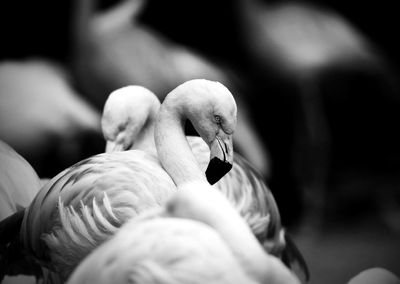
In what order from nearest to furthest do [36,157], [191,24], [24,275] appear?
[24,275]
[36,157]
[191,24]

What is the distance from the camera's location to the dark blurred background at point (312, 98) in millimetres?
2848

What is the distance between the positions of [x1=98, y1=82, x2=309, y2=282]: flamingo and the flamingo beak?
7.4 inches

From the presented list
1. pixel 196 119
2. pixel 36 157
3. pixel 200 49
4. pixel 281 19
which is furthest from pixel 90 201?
pixel 281 19

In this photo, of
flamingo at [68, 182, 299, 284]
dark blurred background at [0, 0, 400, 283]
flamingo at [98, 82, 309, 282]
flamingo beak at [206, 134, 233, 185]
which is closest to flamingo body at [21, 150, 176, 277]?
flamingo beak at [206, 134, 233, 185]

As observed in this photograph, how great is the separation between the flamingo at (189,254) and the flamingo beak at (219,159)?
0.51 m

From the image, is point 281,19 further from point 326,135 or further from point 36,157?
point 36,157

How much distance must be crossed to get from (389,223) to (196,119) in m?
1.57

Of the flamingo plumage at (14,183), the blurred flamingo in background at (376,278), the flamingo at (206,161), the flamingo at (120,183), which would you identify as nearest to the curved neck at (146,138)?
the flamingo at (206,161)

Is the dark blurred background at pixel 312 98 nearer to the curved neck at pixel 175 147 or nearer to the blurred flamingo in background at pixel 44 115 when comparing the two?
the blurred flamingo in background at pixel 44 115

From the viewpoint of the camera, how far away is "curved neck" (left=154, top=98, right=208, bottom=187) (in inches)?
65.6

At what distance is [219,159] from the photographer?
1.66 m

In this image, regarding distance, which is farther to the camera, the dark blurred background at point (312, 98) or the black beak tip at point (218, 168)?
the dark blurred background at point (312, 98)

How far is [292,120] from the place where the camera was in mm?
2889

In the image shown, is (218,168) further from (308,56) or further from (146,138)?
(308,56)
